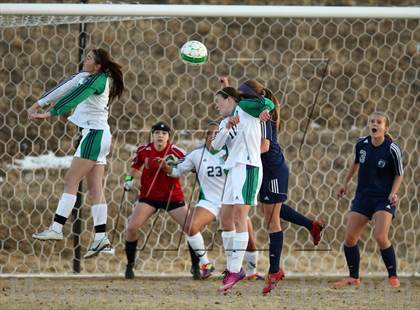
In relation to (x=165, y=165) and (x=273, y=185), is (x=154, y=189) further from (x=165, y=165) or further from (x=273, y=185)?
(x=273, y=185)

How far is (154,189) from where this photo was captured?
9141mm

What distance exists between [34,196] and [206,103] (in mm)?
2050

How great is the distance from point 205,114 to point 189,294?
335 centimetres

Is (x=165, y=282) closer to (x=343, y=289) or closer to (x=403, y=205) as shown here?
(x=343, y=289)

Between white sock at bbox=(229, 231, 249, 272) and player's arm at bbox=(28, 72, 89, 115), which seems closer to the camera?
player's arm at bbox=(28, 72, 89, 115)

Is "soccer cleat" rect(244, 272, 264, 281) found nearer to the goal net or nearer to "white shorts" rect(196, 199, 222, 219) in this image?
"white shorts" rect(196, 199, 222, 219)

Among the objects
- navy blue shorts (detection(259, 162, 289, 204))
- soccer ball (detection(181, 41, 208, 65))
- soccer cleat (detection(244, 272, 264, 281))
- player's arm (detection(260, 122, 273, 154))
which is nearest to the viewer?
soccer ball (detection(181, 41, 208, 65))

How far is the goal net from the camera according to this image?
10195 mm

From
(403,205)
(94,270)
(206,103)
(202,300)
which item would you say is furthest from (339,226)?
(202,300)

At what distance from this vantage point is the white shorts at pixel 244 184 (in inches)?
290

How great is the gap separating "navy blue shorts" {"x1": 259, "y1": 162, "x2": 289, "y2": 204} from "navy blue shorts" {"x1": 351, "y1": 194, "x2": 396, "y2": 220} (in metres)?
0.69

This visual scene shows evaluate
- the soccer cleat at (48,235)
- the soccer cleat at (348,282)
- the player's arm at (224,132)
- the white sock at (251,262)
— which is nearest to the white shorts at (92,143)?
the soccer cleat at (48,235)

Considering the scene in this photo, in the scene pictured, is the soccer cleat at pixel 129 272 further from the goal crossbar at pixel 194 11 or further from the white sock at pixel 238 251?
the goal crossbar at pixel 194 11

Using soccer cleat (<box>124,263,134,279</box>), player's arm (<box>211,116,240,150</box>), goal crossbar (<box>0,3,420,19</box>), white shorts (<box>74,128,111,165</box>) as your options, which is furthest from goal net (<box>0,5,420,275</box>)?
player's arm (<box>211,116,240,150</box>)
